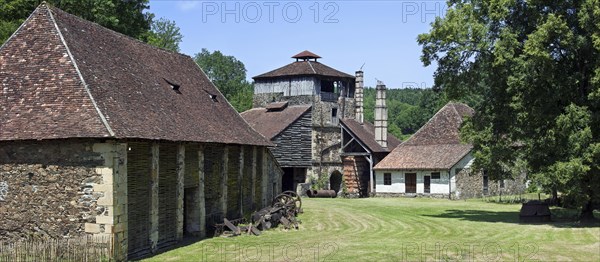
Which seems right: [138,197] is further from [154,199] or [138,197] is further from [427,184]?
[427,184]

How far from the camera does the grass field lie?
66.8ft

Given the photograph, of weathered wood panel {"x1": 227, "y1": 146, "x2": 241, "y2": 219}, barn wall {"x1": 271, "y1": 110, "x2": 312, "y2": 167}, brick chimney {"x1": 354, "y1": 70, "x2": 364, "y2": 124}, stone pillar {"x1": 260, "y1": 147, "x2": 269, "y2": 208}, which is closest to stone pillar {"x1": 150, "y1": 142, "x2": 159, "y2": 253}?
weathered wood panel {"x1": 227, "y1": 146, "x2": 241, "y2": 219}

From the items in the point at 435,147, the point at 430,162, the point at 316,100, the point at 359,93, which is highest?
the point at 359,93

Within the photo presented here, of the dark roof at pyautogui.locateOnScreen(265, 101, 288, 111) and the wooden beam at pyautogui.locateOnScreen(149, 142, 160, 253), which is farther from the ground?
the dark roof at pyautogui.locateOnScreen(265, 101, 288, 111)

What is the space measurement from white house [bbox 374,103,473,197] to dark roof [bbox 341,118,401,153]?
4.94 feet

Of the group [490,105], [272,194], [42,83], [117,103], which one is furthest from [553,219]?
[42,83]

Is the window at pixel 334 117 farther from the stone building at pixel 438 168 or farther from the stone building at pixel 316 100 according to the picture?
the stone building at pixel 438 168

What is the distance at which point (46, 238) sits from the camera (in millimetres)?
19156

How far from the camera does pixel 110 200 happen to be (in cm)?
1853

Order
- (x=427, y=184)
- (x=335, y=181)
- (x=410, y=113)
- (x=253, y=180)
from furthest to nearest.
A: (x=410, y=113), (x=335, y=181), (x=427, y=184), (x=253, y=180)

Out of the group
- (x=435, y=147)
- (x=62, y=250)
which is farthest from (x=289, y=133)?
(x=62, y=250)

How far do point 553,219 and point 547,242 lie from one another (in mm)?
8598

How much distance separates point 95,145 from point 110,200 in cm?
160

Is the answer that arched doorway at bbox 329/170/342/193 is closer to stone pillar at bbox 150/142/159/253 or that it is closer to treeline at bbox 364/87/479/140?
treeline at bbox 364/87/479/140
